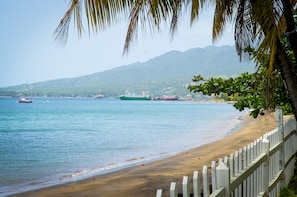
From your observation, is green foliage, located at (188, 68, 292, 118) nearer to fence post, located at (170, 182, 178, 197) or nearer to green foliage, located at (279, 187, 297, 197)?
green foliage, located at (279, 187, 297, 197)

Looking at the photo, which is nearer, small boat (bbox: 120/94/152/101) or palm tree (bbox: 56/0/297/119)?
palm tree (bbox: 56/0/297/119)

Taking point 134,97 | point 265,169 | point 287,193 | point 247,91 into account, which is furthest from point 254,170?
point 134,97

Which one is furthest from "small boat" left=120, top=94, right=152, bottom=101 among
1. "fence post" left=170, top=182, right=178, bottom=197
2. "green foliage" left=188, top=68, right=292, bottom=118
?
"fence post" left=170, top=182, right=178, bottom=197

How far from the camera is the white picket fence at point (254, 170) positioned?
313 centimetres

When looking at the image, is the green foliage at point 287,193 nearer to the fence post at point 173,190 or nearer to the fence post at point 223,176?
the fence post at point 223,176

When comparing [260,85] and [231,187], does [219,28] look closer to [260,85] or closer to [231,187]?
[260,85]

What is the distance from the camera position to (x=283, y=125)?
6.95 m

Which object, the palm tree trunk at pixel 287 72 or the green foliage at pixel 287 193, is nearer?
the palm tree trunk at pixel 287 72

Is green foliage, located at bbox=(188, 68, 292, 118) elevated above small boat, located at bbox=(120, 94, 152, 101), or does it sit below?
above

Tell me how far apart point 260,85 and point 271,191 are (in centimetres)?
333

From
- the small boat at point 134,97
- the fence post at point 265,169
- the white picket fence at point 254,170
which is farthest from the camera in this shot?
the small boat at point 134,97

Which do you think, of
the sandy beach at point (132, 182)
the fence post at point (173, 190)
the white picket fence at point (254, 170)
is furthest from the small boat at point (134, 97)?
the fence post at point (173, 190)

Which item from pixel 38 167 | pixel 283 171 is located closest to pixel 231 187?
pixel 283 171

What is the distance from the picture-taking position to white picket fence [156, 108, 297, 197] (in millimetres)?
3127
